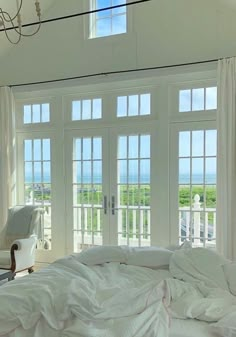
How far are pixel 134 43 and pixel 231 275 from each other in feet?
11.3

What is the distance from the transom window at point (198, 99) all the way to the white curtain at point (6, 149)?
267cm

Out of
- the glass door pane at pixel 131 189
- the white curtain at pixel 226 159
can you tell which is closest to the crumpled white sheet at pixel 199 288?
the white curtain at pixel 226 159

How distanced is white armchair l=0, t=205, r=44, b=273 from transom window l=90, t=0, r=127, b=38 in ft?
9.01

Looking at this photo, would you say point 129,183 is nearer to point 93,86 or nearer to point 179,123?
point 179,123

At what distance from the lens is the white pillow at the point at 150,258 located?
291 cm

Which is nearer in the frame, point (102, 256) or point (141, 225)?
point (102, 256)

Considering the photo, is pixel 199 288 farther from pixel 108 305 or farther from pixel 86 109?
pixel 86 109

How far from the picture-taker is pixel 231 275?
2455mm

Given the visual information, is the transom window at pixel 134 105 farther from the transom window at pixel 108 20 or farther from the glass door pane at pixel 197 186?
the transom window at pixel 108 20

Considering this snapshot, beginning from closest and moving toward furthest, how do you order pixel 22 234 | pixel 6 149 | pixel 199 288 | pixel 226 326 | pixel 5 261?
1. pixel 226 326
2. pixel 199 288
3. pixel 5 261
4. pixel 22 234
5. pixel 6 149

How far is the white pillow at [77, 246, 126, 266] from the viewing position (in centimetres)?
301

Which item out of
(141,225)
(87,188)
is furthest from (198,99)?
(87,188)

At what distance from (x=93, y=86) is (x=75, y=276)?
10.5 ft

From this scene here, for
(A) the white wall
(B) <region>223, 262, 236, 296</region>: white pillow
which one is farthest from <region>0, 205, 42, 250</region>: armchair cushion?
(B) <region>223, 262, 236, 296</region>: white pillow
